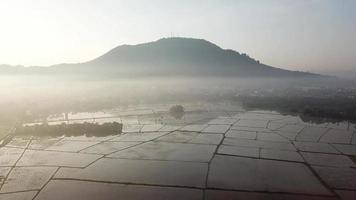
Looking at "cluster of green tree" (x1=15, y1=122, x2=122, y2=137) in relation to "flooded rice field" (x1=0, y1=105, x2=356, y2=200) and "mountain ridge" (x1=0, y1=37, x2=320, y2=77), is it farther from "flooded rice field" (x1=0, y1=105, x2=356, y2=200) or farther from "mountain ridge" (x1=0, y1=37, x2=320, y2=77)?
"mountain ridge" (x1=0, y1=37, x2=320, y2=77)

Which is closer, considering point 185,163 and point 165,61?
point 185,163

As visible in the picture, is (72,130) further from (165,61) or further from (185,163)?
(165,61)

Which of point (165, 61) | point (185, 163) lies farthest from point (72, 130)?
point (165, 61)

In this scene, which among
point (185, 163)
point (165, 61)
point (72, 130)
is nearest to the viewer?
point (185, 163)

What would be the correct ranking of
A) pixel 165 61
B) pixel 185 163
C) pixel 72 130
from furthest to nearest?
pixel 165 61, pixel 72 130, pixel 185 163

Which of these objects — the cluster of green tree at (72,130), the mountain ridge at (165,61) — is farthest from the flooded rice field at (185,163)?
the mountain ridge at (165,61)

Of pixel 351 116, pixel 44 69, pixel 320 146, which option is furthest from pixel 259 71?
pixel 320 146

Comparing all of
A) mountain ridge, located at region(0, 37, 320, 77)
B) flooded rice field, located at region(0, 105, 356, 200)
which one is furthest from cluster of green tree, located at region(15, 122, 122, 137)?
mountain ridge, located at region(0, 37, 320, 77)

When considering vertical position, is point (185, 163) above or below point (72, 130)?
below
